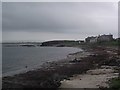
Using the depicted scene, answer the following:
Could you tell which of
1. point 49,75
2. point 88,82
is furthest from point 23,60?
point 88,82

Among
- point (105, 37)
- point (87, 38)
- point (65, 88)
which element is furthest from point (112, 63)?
point (87, 38)

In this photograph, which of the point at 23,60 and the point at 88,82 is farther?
the point at 23,60

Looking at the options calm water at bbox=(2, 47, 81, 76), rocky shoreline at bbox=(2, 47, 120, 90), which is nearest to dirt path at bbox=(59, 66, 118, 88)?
rocky shoreline at bbox=(2, 47, 120, 90)

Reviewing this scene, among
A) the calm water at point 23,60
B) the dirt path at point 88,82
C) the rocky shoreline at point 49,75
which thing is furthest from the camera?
the calm water at point 23,60

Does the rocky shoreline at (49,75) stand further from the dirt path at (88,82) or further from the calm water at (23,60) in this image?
the calm water at (23,60)

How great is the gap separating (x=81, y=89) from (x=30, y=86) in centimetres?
300

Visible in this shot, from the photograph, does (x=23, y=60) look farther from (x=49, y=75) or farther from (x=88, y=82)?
(x=88, y=82)

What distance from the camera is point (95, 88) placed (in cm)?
1645

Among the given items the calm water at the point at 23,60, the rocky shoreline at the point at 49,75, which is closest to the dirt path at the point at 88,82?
the rocky shoreline at the point at 49,75

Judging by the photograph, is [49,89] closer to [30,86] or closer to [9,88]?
[30,86]

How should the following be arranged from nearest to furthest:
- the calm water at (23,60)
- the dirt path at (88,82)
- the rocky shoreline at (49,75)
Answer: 1. the rocky shoreline at (49,75)
2. the dirt path at (88,82)
3. the calm water at (23,60)

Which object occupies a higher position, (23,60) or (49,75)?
(49,75)

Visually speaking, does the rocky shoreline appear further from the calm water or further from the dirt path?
the calm water

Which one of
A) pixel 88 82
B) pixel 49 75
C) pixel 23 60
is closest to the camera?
pixel 88 82
